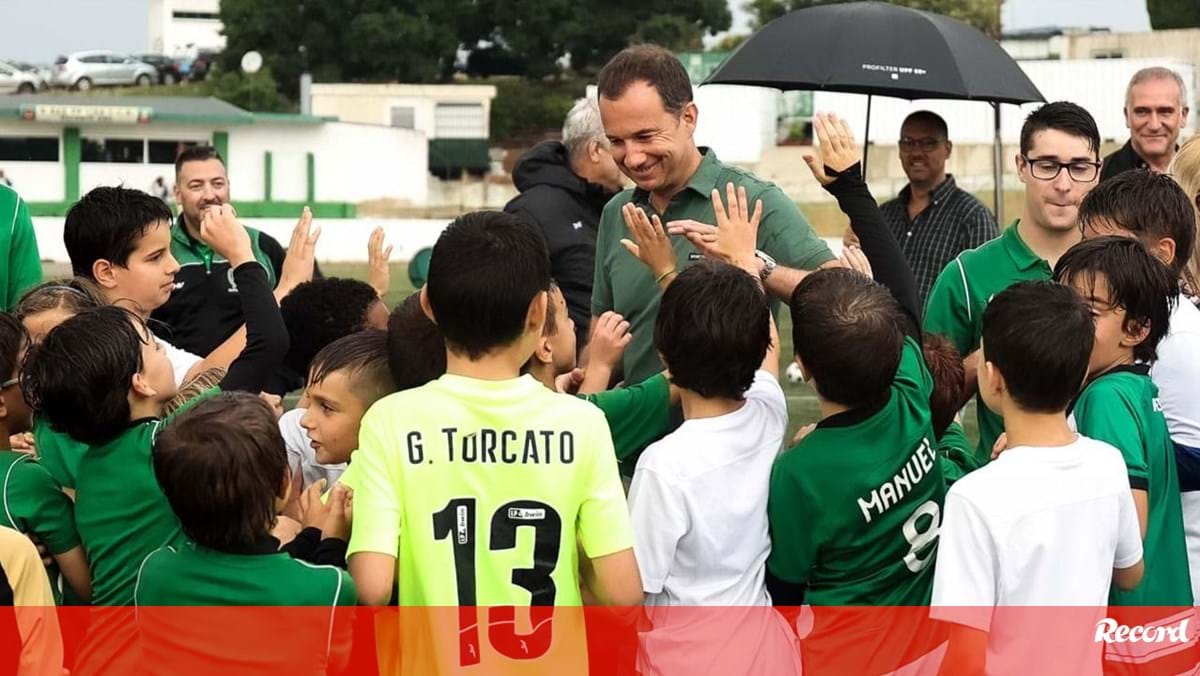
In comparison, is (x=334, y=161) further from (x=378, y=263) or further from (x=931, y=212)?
(x=378, y=263)

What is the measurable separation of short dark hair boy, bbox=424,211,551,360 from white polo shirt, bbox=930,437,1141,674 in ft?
3.32

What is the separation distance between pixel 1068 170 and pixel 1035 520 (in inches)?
70.2

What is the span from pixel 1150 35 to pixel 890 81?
53.2 meters

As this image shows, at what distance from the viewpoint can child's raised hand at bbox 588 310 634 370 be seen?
156 inches

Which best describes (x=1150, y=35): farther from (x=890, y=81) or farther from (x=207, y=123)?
(x=890, y=81)

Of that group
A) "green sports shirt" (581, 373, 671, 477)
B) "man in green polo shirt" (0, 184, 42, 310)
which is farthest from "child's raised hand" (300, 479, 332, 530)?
"man in green polo shirt" (0, 184, 42, 310)

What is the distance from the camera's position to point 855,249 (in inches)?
164

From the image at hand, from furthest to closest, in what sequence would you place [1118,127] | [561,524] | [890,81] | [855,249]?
[1118,127]
[890,81]
[855,249]
[561,524]

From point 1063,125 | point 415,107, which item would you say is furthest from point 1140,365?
point 415,107

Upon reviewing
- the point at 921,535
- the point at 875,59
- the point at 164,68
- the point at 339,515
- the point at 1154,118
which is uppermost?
the point at 164,68

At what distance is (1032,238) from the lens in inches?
188

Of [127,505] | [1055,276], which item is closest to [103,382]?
[127,505]

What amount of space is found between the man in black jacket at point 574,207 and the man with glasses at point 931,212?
1.72 meters

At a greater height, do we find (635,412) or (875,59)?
(875,59)
